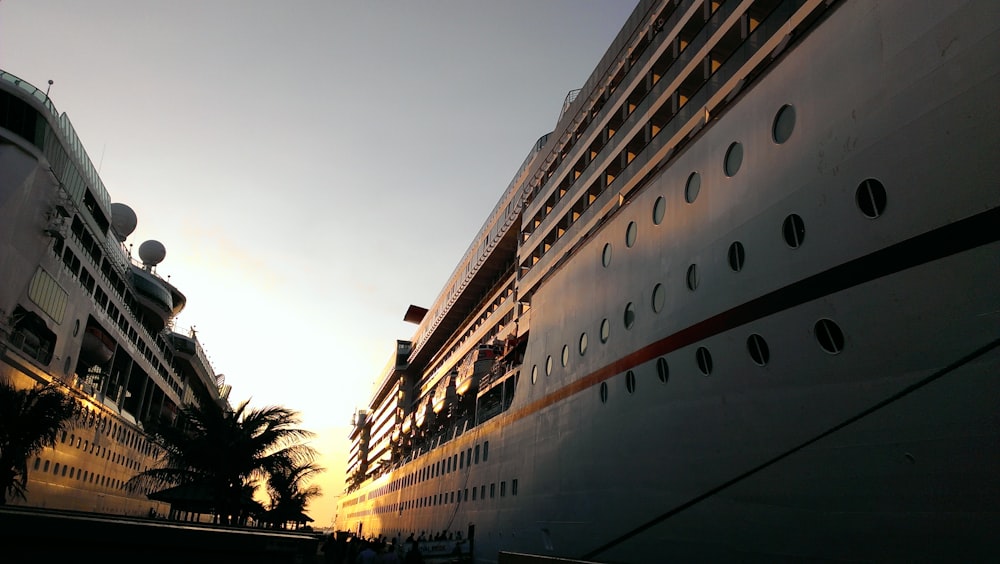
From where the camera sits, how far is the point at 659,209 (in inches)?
543

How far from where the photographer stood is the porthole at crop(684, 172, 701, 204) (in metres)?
12.4

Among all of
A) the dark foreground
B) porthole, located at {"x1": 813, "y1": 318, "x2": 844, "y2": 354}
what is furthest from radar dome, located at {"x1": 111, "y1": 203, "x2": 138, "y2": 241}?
the dark foreground

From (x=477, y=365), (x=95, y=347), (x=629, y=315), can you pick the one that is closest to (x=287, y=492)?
(x=95, y=347)

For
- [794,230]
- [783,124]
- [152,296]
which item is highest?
[152,296]

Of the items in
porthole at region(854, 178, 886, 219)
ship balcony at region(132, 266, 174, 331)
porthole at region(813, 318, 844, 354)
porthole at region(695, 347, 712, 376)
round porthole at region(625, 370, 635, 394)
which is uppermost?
ship balcony at region(132, 266, 174, 331)

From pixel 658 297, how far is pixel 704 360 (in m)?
2.24

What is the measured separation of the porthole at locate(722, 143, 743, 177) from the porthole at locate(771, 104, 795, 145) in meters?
0.88

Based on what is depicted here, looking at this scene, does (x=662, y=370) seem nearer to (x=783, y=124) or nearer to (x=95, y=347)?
(x=783, y=124)

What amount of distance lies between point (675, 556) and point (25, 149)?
26.7m

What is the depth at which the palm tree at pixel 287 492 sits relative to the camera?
72.4 ft

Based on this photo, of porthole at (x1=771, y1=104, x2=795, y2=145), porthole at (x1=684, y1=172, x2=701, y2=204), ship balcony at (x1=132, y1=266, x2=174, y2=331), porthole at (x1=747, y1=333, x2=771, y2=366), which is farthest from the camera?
ship balcony at (x1=132, y1=266, x2=174, y2=331)

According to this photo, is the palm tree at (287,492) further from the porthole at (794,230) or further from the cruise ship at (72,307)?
the porthole at (794,230)

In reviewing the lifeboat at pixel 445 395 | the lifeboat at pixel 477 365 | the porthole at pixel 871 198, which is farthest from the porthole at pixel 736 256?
the lifeboat at pixel 445 395

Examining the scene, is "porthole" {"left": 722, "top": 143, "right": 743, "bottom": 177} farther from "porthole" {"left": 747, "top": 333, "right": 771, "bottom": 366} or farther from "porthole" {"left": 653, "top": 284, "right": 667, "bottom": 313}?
"porthole" {"left": 747, "top": 333, "right": 771, "bottom": 366}
